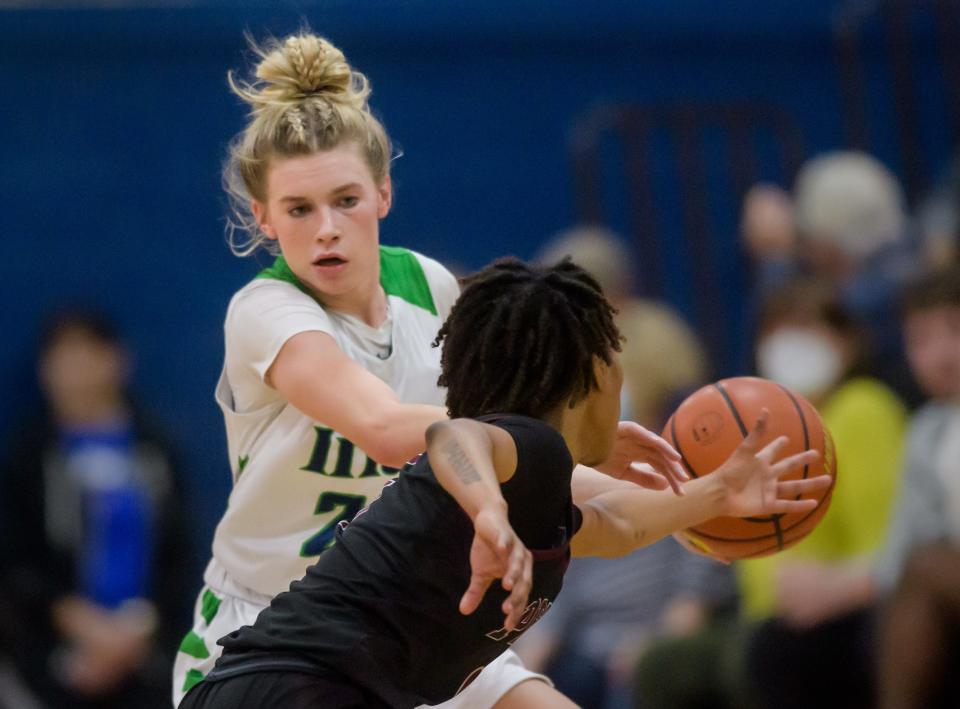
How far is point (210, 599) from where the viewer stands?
419 centimetres

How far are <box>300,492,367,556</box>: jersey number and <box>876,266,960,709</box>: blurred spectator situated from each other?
271 centimetres

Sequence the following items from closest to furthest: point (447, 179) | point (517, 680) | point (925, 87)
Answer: point (517, 680) < point (447, 179) < point (925, 87)

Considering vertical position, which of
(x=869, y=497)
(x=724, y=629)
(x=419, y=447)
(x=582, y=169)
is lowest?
(x=724, y=629)

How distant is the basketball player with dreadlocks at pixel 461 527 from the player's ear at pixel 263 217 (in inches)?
31.1

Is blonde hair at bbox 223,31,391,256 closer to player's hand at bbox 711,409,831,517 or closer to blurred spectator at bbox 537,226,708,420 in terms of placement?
player's hand at bbox 711,409,831,517

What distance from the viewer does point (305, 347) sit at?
12.5 ft

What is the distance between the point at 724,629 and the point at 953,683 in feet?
3.33

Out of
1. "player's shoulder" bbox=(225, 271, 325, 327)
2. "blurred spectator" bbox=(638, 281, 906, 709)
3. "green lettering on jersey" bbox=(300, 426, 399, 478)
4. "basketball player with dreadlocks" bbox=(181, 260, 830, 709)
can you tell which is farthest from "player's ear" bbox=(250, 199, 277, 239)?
"blurred spectator" bbox=(638, 281, 906, 709)

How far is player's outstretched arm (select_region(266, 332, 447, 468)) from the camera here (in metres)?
3.60

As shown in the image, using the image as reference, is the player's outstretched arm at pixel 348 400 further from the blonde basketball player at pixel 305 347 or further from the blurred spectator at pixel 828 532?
the blurred spectator at pixel 828 532

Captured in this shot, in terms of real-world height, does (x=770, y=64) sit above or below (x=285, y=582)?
above

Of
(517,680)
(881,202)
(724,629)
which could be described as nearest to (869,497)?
(724,629)

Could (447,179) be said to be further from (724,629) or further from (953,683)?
(953,683)

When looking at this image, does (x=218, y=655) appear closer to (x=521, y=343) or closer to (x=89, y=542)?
(x=521, y=343)
